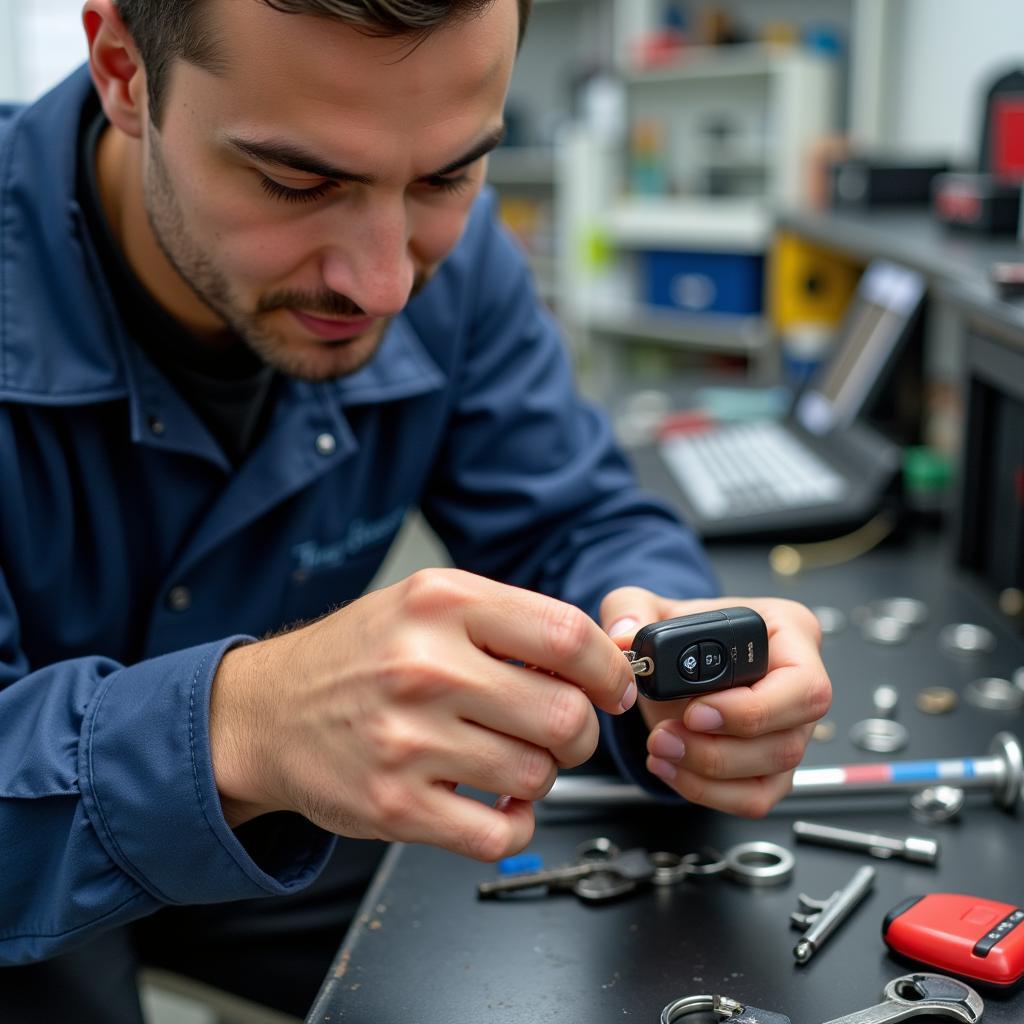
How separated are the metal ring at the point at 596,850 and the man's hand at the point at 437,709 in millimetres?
174

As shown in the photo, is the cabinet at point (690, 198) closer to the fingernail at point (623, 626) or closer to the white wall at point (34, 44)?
the white wall at point (34, 44)

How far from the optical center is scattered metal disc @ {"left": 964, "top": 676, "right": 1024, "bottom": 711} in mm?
917

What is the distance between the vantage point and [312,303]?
81 cm

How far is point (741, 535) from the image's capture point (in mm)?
1319

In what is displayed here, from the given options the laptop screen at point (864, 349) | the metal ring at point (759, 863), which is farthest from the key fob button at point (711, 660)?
the laptop screen at point (864, 349)

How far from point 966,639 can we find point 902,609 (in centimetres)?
9

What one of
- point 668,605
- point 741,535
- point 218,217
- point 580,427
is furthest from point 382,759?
point 741,535

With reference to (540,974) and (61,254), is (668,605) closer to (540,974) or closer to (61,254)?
(540,974)

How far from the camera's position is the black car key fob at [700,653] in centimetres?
64

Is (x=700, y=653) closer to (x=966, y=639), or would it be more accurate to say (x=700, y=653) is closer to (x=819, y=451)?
(x=966, y=639)

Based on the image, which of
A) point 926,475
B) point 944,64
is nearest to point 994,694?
point 926,475

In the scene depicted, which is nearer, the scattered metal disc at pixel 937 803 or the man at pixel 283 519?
the man at pixel 283 519

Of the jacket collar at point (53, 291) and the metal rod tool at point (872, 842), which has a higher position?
the jacket collar at point (53, 291)

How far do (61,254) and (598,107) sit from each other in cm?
277
